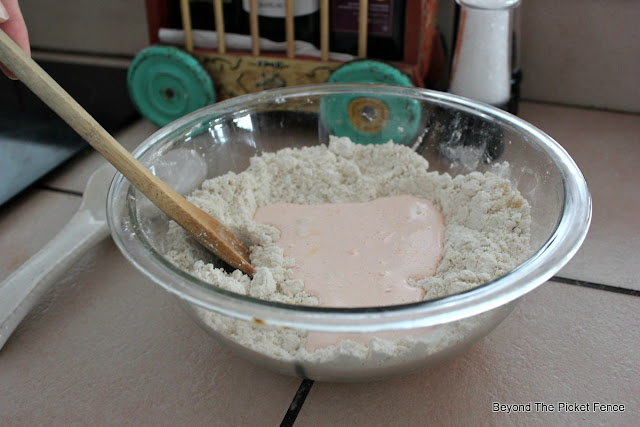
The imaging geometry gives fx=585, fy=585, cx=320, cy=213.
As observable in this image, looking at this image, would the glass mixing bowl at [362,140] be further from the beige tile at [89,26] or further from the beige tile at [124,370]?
the beige tile at [89,26]

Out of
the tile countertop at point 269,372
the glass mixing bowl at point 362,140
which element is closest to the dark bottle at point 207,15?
the glass mixing bowl at point 362,140

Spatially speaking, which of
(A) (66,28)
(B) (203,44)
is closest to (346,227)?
(B) (203,44)

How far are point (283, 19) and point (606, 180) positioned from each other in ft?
1.40

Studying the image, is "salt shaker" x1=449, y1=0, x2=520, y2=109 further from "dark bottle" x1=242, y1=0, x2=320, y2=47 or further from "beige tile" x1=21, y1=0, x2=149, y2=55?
"beige tile" x1=21, y1=0, x2=149, y2=55

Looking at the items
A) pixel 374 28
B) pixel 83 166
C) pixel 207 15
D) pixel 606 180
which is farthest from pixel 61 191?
pixel 606 180

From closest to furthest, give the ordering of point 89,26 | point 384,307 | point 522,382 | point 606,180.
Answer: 1. point 384,307
2. point 522,382
3. point 606,180
4. point 89,26

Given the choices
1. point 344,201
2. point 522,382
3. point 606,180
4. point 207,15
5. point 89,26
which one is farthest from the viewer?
point 89,26

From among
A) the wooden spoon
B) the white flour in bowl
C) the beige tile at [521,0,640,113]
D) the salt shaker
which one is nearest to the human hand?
the wooden spoon

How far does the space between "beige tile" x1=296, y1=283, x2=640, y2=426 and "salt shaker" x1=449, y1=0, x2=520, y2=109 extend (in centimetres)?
29

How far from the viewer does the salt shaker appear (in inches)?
25.4

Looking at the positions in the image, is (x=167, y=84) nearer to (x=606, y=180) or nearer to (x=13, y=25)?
(x=13, y=25)

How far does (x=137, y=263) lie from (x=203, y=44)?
446mm

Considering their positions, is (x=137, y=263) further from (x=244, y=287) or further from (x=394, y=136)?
(x=394, y=136)

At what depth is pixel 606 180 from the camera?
0.65 m
